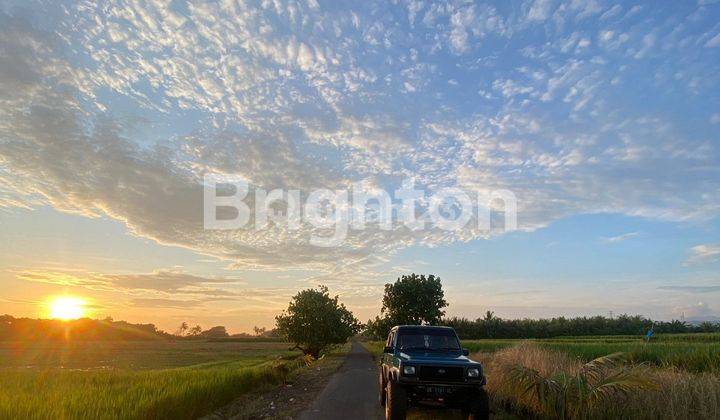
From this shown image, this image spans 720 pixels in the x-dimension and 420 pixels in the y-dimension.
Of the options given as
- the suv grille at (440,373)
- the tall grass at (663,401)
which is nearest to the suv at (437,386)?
the suv grille at (440,373)

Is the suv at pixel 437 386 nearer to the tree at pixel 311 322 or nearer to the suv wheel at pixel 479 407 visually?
the suv wheel at pixel 479 407

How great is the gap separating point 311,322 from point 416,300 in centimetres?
1165

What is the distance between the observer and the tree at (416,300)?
161 feet

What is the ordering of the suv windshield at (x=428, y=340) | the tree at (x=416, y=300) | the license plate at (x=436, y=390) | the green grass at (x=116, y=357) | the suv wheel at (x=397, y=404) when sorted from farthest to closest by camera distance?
the tree at (x=416, y=300) < the green grass at (x=116, y=357) < the suv windshield at (x=428, y=340) < the license plate at (x=436, y=390) < the suv wheel at (x=397, y=404)

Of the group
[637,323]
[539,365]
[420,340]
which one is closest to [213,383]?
[420,340]

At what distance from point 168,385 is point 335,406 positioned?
15.4 feet

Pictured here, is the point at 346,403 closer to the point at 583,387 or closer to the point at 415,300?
the point at 583,387

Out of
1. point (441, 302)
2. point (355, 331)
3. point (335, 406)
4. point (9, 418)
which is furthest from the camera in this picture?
point (355, 331)

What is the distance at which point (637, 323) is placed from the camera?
75.4 meters

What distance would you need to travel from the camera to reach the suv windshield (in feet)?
39.2

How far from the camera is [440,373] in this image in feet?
32.7

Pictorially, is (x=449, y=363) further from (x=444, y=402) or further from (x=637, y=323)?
(x=637, y=323)

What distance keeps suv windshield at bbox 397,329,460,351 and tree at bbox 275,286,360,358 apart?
3430 centimetres

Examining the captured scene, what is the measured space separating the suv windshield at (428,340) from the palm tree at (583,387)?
2.14 meters
